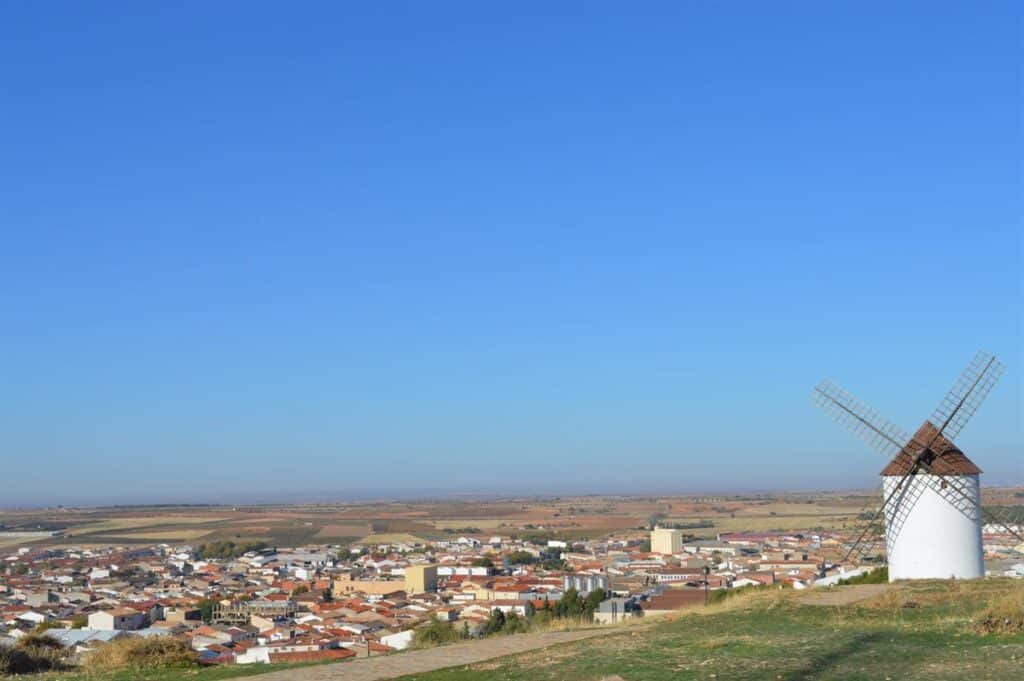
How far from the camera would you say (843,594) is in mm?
20328

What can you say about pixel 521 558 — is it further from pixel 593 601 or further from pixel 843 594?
pixel 843 594

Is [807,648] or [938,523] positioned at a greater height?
[938,523]

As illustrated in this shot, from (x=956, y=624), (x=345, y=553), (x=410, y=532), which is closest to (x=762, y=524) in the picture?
(x=410, y=532)

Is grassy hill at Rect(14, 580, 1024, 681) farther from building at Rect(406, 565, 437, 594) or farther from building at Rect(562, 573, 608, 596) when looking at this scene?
building at Rect(406, 565, 437, 594)

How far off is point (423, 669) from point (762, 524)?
397 ft

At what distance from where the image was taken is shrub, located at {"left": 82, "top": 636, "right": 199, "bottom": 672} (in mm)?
14727


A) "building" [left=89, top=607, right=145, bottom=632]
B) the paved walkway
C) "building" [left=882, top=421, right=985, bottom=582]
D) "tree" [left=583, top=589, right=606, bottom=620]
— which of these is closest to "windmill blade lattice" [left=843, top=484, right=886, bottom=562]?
"building" [left=882, top=421, right=985, bottom=582]

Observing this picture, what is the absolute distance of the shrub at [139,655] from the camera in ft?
48.3

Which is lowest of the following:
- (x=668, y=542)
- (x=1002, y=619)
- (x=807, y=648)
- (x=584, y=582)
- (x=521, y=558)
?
(x=521, y=558)

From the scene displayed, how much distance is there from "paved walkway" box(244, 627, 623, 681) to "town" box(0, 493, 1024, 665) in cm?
210

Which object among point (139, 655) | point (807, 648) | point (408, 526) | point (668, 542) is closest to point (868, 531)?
point (807, 648)

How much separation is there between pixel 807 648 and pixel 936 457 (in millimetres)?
13587

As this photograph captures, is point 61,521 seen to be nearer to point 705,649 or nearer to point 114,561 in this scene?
point 114,561

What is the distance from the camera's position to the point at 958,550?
23.5m
